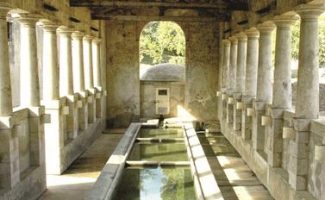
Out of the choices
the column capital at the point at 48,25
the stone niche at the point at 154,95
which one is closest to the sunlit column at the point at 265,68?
the column capital at the point at 48,25

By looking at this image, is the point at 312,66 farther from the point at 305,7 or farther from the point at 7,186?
the point at 7,186

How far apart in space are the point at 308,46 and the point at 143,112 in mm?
13282

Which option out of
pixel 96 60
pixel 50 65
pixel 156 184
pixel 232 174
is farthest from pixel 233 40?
pixel 156 184

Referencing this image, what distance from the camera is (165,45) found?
37844mm

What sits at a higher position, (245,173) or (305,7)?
(305,7)

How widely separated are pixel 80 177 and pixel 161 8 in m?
7.88

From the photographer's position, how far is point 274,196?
29.4 ft

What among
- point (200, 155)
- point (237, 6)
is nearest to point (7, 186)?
point (200, 155)

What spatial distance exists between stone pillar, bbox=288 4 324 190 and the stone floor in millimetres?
1569

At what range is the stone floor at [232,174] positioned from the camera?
9.28 metres

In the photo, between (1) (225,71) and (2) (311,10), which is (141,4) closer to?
(1) (225,71)

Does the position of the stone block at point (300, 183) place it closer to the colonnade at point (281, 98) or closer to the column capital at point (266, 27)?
the colonnade at point (281, 98)

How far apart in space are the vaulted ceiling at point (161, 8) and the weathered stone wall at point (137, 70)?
69.4 inches

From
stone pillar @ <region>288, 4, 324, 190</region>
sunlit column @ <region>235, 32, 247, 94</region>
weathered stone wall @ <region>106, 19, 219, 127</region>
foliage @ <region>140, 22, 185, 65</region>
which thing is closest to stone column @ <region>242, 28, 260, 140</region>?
sunlit column @ <region>235, 32, 247, 94</region>
